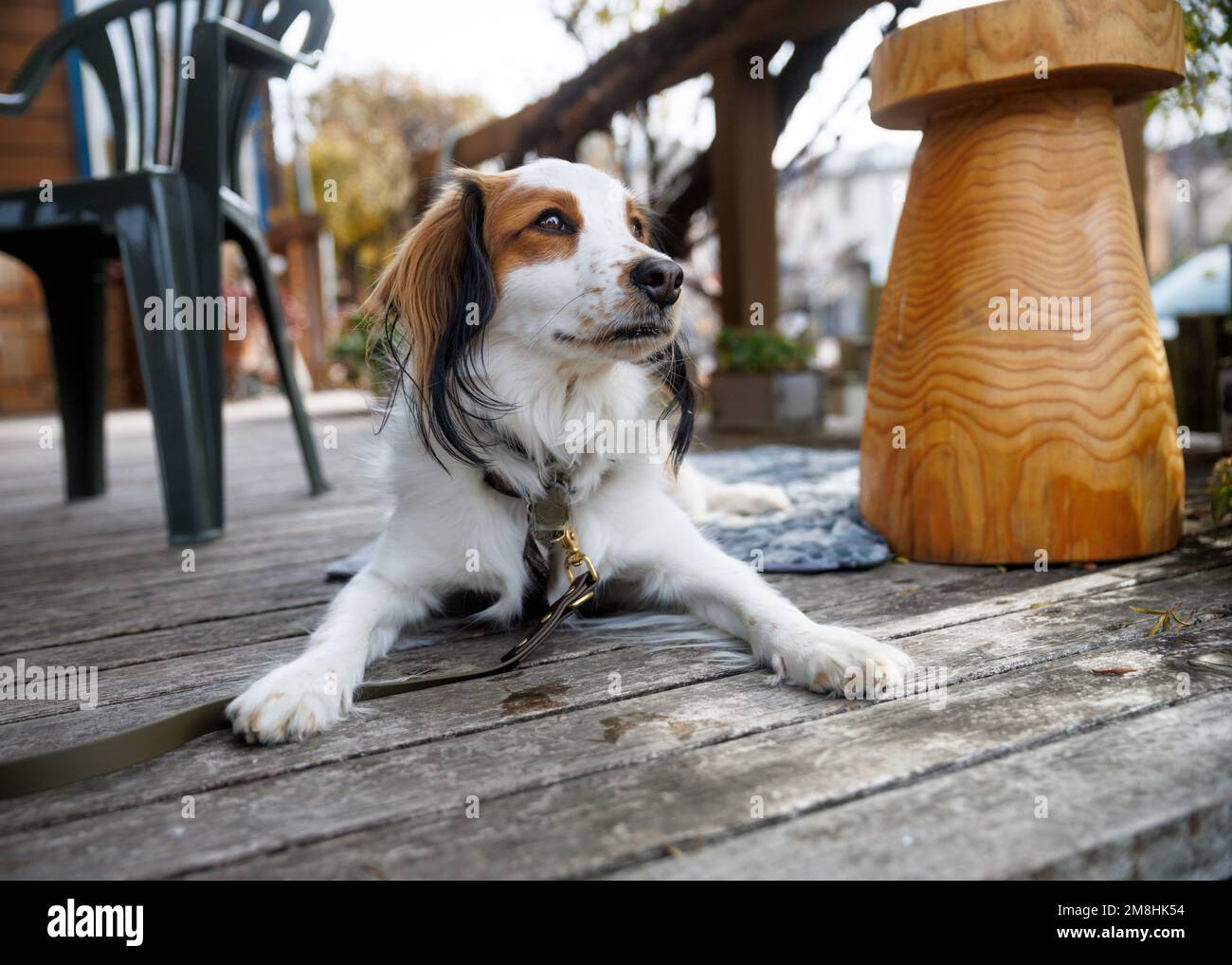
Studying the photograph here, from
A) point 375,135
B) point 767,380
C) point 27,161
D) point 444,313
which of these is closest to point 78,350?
point 444,313

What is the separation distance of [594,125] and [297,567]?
3403 millimetres

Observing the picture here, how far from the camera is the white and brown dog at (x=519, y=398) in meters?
1.75

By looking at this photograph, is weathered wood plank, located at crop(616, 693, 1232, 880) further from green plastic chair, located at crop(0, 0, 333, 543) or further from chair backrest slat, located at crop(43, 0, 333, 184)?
chair backrest slat, located at crop(43, 0, 333, 184)

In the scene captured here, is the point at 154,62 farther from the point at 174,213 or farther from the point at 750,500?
the point at 750,500

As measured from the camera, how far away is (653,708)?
4.41 feet

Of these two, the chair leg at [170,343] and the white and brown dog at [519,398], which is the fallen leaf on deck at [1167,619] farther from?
the chair leg at [170,343]

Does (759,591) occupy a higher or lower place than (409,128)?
lower

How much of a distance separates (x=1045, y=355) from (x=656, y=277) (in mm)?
809

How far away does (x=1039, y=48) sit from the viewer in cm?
184

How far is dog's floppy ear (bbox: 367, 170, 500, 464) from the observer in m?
1.83

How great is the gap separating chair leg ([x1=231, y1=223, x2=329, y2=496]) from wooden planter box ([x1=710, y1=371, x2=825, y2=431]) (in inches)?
84.5

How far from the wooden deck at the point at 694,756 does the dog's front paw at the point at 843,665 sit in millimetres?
43
